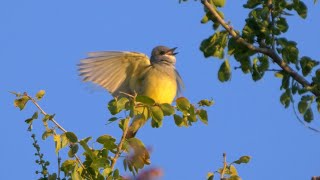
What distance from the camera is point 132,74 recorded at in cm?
704

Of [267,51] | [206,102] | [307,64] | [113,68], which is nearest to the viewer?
[267,51]

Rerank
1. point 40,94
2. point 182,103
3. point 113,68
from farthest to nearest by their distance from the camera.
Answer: point 113,68 < point 182,103 < point 40,94

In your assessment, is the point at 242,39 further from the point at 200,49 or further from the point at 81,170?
the point at 81,170

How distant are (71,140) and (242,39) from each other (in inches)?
45.3

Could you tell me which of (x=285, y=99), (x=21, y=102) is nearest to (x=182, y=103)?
(x=285, y=99)

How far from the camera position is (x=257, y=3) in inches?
151

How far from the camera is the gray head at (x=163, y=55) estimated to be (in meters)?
7.39

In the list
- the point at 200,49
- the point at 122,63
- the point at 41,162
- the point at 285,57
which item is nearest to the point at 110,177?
the point at 41,162

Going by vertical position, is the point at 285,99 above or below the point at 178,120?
below

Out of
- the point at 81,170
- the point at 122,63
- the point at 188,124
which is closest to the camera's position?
the point at 81,170

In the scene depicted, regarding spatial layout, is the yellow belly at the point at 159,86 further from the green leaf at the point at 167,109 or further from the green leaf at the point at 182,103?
the green leaf at the point at 167,109

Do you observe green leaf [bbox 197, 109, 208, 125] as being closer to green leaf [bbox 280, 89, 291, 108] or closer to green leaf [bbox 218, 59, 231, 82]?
green leaf [bbox 218, 59, 231, 82]

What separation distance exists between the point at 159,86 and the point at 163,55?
0.82 m

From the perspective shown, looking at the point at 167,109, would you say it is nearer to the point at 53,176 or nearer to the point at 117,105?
the point at 117,105
